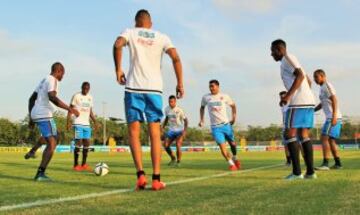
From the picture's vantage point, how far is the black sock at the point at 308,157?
787 centimetres

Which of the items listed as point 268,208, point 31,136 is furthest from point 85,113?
point 31,136

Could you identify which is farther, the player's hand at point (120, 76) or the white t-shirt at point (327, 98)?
the white t-shirt at point (327, 98)

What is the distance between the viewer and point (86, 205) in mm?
4441

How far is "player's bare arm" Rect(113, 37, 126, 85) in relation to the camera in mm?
6081

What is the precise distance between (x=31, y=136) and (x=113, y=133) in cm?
2597

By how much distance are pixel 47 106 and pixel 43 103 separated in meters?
0.09

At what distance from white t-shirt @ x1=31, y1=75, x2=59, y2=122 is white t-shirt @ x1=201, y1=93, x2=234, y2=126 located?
5.26 m

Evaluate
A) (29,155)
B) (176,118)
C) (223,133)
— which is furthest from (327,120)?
(29,155)

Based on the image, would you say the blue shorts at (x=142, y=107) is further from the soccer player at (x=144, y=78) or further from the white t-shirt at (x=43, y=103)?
the white t-shirt at (x=43, y=103)

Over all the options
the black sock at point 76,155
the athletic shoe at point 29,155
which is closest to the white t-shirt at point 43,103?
the athletic shoe at point 29,155

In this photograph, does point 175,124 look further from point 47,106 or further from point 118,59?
point 118,59

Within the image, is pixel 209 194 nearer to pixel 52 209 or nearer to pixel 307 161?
pixel 52 209

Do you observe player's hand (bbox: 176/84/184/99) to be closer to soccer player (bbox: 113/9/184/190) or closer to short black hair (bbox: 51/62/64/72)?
soccer player (bbox: 113/9/184/190)

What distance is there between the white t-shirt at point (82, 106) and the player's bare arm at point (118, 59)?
7.39m
